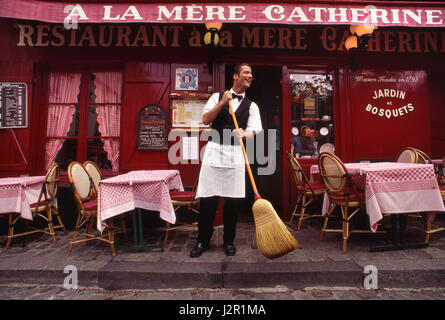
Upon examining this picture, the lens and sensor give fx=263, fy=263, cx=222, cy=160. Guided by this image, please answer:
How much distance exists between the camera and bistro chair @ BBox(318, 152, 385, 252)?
318cm

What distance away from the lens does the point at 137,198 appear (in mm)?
3090

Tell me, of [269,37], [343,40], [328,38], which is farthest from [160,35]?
[343,40]

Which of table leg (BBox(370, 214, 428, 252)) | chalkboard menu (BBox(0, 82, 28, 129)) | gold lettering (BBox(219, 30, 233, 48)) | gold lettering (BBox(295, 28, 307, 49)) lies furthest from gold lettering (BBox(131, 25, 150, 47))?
table leg (BBox(370, 214, 428, 252))

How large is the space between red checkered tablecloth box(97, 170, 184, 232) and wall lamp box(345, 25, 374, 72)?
404 cm

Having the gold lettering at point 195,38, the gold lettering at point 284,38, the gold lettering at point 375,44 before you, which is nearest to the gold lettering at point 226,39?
the gold lettering at point 195,38

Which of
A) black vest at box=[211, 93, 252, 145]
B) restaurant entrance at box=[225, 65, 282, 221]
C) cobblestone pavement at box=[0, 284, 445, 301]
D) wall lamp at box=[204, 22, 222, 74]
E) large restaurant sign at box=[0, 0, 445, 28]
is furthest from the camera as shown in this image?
restaurant entrance at box=[225, 65, 282, 221]

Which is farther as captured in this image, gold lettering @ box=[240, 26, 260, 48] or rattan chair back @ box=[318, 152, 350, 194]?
gold lettering @ box=[240, 26, 260, 48]

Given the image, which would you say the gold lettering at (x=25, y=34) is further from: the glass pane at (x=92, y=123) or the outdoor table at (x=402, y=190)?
the outdoor table at (x=402, y=190)

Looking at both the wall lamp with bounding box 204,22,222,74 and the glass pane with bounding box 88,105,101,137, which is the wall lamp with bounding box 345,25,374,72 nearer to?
the wall lamp with bounding box 204,22,222,74
